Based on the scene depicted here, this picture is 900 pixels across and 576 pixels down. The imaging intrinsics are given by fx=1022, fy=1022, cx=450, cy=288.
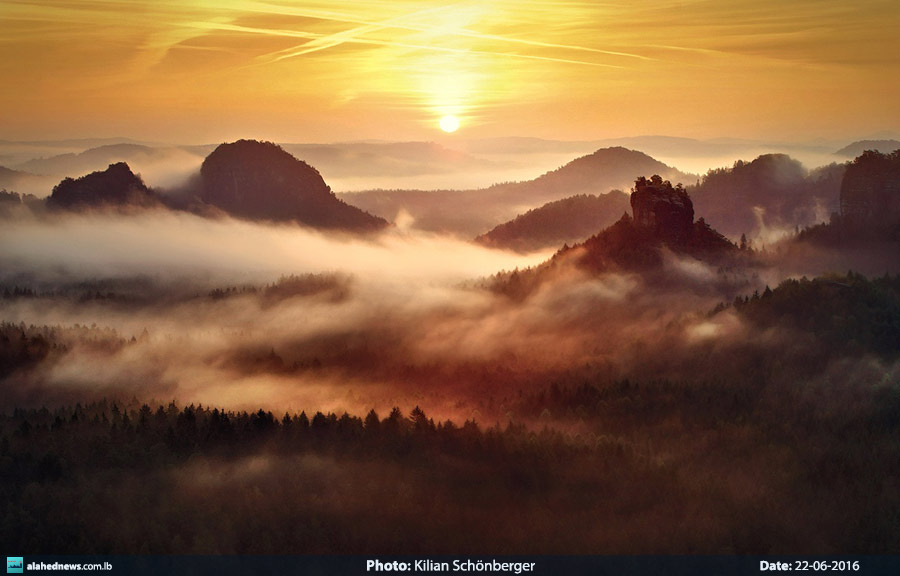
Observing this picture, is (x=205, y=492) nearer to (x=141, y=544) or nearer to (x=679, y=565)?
(x=141, y=544)

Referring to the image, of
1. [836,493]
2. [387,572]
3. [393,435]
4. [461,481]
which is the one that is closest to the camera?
[387,572]

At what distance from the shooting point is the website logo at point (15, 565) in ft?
484

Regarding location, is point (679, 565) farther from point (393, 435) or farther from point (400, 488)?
point (393, 435)

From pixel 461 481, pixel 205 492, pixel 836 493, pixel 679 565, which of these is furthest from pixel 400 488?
pixel 836 493

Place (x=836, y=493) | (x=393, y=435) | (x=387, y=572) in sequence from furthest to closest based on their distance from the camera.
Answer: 1. (x=393, y=435)
2. (x=836, y=493)
3. (x=387, y=572)

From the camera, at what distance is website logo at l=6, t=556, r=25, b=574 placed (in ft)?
484

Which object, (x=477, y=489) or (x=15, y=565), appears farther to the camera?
(x=477, y=489)

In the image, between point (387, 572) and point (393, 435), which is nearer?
point (387, 572)

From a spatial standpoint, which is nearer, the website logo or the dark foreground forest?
the website logo

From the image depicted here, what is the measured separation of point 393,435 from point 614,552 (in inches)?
2101

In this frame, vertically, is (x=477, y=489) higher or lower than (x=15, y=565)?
lower

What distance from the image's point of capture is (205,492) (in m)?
177

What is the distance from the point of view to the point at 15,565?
150250mm

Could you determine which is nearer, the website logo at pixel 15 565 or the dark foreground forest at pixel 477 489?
the website logo at pixel 15 565
